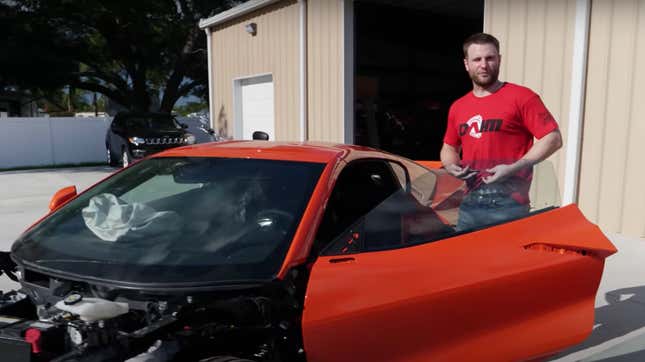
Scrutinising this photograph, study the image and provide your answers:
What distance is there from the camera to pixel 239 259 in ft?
6.37

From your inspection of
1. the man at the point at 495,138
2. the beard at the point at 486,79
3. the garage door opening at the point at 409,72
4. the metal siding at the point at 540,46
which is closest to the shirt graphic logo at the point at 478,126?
the man at the point at 495,138

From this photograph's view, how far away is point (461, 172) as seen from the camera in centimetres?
282

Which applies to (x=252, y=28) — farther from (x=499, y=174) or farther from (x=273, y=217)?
(x=273, y=217)

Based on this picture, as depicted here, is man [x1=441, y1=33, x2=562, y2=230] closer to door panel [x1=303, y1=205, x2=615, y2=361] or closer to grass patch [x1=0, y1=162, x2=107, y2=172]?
door panel [x1=303, y1=205, x2=615, y2=361]

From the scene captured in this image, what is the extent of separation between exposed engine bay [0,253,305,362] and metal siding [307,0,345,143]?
7.50 metres

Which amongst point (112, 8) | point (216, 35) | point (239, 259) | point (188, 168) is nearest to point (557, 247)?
point (239, 259)

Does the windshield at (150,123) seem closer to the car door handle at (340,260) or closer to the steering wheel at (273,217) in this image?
the steering wheel at (273,217)

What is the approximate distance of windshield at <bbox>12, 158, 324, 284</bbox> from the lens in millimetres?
1899

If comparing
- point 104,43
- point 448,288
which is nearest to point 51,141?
point 104,43

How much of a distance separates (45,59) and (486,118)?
1807 cm

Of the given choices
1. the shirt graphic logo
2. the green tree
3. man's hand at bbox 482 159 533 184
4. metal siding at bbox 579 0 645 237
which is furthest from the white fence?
man's hand at bbox 482 159 533 184

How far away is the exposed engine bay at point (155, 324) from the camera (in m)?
1.64

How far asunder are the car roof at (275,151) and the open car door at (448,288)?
0.43m

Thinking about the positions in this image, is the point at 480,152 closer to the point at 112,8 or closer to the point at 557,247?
the point at 557,247
